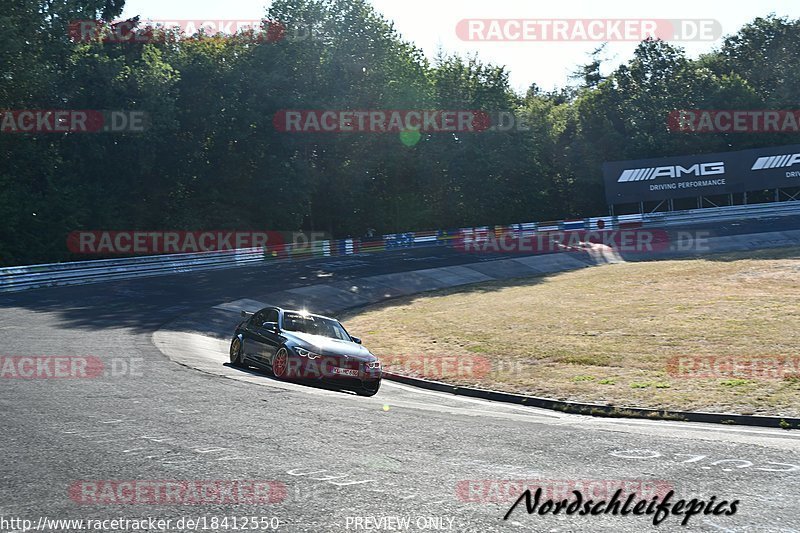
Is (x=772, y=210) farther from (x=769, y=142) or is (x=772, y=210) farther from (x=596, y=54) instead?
(x=596, y=54)

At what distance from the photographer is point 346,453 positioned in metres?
9.67

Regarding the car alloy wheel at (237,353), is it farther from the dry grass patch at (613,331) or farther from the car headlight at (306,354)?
the dry grass patch at (613,331)

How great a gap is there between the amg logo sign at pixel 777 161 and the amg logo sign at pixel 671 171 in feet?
7.71

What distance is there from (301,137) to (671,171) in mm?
24012

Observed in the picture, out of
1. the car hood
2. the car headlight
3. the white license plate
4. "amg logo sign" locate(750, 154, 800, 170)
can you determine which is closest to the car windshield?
the car hood

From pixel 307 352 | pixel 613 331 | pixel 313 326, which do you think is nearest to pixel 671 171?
pixel 613 331

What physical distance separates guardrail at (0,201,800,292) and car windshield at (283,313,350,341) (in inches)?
738

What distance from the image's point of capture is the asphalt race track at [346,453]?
294 inches

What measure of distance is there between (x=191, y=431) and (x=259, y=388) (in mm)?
3842

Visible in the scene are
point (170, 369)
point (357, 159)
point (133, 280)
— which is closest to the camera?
point (170, 369)

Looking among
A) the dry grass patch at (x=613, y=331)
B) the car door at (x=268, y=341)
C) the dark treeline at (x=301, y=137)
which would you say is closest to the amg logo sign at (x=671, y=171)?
the dark treeline at (x=301, y=137)

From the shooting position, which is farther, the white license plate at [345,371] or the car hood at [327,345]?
the car hood at [327,345]

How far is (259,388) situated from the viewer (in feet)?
47.0

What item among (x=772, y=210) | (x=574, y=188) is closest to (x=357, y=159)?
(x=574, y=188)
